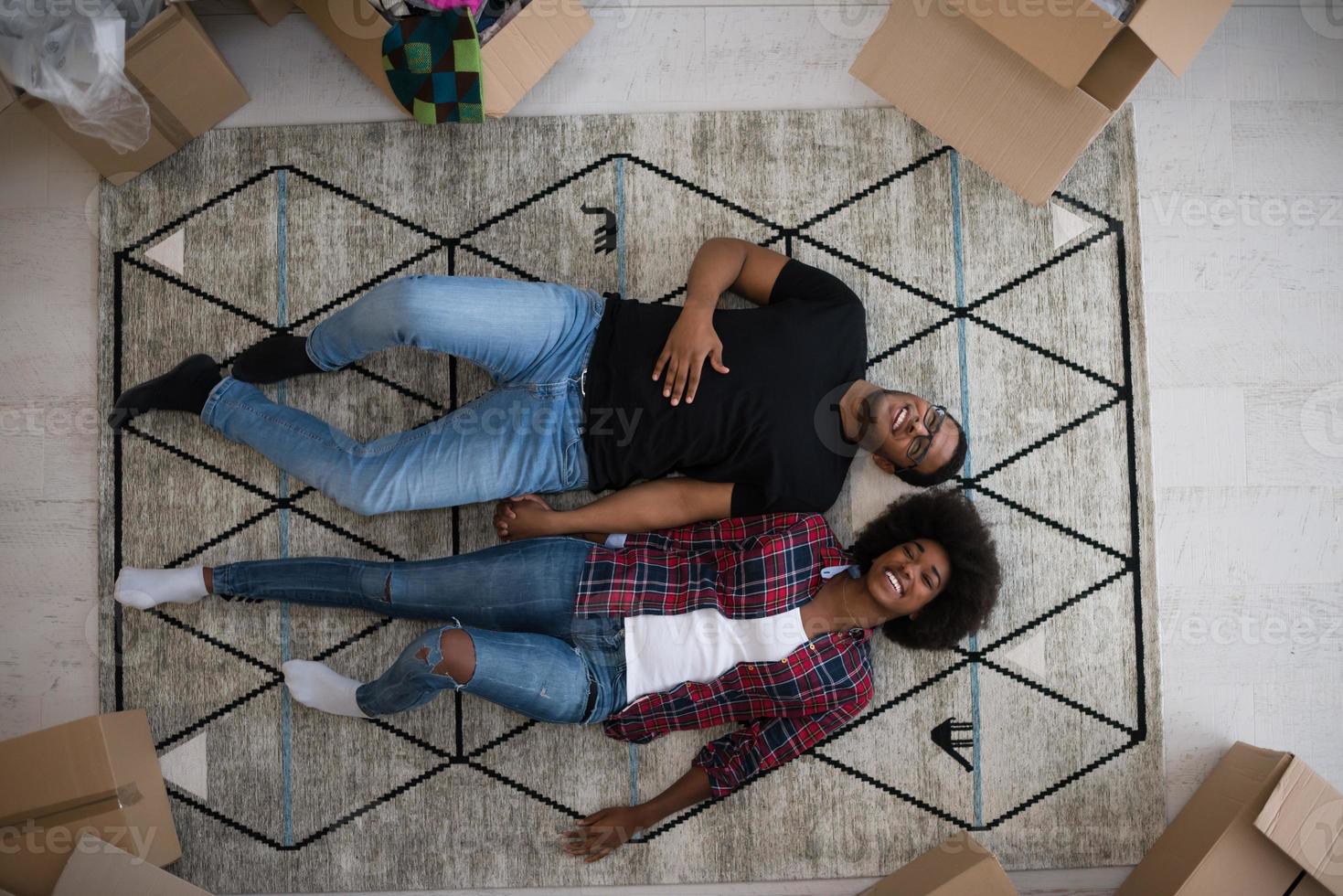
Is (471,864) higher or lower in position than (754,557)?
lower

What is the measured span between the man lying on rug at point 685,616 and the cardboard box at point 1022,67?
0.82 meters


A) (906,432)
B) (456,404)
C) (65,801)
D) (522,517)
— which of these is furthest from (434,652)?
(906,432)

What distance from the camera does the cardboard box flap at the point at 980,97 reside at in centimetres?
194

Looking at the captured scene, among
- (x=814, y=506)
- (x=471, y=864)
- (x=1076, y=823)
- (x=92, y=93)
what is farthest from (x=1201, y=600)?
(x=92, y=93)

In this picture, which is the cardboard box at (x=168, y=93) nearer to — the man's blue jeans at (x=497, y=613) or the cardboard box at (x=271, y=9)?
the cardboard box at (x=271, y=9)

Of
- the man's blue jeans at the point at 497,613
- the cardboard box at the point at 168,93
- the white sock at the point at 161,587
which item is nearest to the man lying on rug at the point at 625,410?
the man's blue jeans at the point at 497,613

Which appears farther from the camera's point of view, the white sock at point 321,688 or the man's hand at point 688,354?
the white sock at point 321,688

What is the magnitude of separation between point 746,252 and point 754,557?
68 cm

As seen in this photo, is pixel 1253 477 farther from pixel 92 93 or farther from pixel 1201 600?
pixel 92 93

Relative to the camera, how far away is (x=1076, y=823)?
2133 mm

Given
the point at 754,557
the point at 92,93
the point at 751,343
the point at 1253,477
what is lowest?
the point at 754,557

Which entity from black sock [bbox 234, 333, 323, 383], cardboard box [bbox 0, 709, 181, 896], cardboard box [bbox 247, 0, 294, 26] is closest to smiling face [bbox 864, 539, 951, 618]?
black sock [bbox 234, 333, 323, 383]

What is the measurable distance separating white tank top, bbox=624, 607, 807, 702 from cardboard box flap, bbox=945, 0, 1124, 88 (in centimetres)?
128

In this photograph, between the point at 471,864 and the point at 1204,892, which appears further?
the point at 471,864
